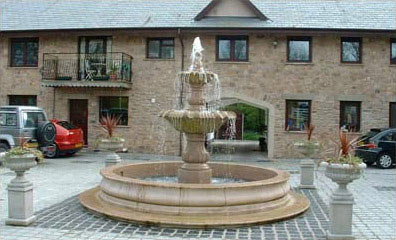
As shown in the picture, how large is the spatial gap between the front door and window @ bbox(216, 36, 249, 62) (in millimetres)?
7105

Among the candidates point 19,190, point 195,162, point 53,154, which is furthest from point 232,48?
point 19,190

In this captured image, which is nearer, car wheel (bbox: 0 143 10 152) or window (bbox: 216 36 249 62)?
car wheel (bbox: 0 143 10 152)

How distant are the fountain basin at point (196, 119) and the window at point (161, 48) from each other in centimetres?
1347

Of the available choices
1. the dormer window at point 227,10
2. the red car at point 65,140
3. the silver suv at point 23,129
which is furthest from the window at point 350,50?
the silver suv at point 23,129

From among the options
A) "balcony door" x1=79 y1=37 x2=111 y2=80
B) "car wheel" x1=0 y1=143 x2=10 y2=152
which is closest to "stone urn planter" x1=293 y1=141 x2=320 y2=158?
"car wheel" x1=0 y1=143 x2=10 y2=152

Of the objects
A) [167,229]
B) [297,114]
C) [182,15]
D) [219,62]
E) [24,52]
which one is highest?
[182,15]

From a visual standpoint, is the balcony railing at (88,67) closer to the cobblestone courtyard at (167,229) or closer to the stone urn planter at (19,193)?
the cobblestone courtyard at (167,229)

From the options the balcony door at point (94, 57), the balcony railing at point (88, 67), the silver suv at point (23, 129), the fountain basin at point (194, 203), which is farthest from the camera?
the balcony door at point (94, 57)

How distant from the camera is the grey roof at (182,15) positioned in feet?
→ 70.3

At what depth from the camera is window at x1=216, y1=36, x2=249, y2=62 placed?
22.0m

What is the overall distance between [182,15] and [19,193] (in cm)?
1663

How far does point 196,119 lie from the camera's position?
8.94 m

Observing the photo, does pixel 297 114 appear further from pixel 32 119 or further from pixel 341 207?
pixel 341 207

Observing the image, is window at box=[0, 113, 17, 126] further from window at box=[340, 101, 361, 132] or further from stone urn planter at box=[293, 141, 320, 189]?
window at box=[340, 101, 361, 132]
